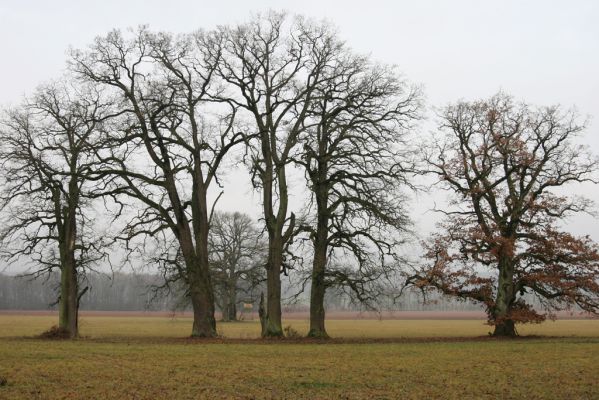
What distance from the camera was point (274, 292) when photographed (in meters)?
31.5

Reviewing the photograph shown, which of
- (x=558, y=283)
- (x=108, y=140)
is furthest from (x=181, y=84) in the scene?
(x=558, y=283)

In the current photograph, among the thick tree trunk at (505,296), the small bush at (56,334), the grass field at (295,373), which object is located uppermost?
the thick tree trunk at (505,296)

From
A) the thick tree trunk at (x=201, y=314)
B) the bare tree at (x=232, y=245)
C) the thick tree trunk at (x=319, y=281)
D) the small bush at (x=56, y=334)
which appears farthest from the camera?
the bare tree at (x=232, y=245)

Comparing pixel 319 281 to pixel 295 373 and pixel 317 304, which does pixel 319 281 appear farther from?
pixel 295 373

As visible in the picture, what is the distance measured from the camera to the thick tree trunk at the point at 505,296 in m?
32.6

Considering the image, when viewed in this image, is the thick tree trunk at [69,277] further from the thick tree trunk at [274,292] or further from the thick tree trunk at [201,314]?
the thick tree trunk at [274,292]

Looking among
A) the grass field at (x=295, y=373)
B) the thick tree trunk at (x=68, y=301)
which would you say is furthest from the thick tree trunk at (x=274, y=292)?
the thick tree trunk at (x=68, y=301)

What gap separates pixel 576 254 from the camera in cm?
3161

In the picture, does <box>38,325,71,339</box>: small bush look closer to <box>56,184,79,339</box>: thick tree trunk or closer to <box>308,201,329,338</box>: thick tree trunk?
<box>56,184,79,339</box>: thick tree trunk

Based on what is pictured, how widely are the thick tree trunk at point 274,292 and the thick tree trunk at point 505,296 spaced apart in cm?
1152

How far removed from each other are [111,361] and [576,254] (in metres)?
24.0

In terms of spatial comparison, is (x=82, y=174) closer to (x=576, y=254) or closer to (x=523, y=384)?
(x=523, y=384)

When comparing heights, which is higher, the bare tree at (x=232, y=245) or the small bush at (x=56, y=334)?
the bare tree at (x=232, y=245)

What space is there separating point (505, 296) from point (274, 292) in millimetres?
12424
